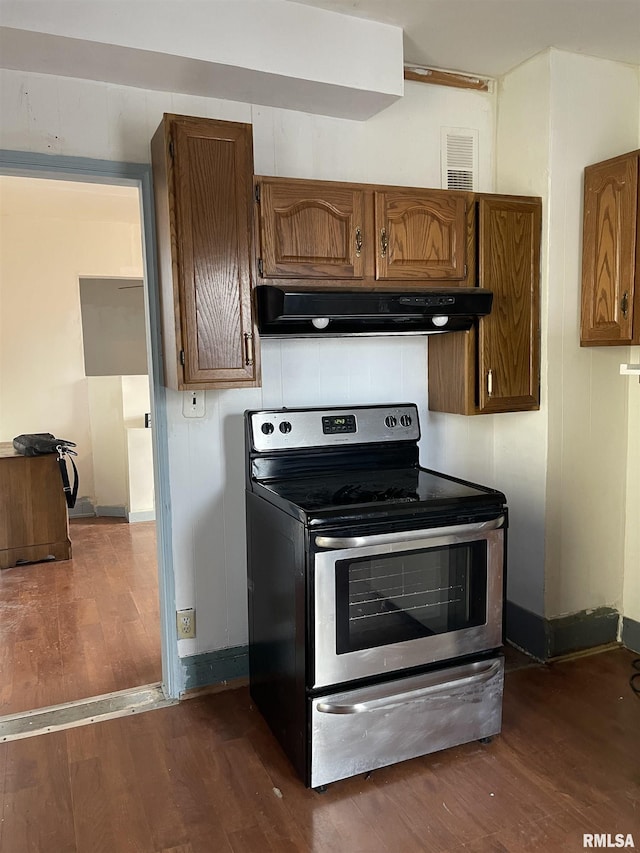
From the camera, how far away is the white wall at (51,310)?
536 cm

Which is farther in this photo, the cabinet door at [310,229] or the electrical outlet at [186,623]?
the electrical outlet at [186,623]

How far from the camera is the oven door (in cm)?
194

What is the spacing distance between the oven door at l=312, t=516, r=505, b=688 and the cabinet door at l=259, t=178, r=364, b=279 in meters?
1.00

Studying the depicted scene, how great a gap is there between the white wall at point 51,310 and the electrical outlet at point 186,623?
3.45 m

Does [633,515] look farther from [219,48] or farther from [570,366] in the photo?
[219,48]

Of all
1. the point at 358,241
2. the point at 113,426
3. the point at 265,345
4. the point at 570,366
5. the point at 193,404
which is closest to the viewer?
the point at 358,241

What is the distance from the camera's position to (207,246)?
6.98ft

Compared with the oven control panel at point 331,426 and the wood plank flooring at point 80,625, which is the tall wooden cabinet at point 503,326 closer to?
the oven control panel at point 331,426

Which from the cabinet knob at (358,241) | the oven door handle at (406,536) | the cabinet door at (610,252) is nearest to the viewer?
the oven door handle at (406,536)

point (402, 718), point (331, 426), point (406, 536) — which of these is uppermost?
point (331, 426)

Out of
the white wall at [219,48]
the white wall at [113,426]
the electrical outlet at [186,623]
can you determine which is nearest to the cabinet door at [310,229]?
the white wall at [219,48]

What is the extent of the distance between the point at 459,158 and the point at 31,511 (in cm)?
352

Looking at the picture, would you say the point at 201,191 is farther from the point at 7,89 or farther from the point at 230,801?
the point at 230,801

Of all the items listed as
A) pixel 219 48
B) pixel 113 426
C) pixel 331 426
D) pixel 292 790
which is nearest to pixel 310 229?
pixel 219 48
